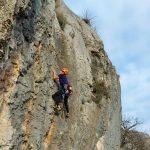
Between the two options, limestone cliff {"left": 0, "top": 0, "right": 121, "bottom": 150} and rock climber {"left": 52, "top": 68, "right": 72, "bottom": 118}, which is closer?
limestone cliff {"left": 0, "top": 0, "right": 121, "bottom": 150}

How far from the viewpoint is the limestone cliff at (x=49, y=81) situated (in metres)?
17.4

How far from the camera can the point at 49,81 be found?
21.4 m

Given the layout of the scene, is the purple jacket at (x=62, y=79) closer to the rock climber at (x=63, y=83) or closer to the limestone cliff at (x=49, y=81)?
the rock climber at (x=63, y=83)

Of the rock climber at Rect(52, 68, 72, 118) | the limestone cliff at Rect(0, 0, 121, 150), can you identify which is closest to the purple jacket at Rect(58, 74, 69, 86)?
the rock climber at Rect(52, 68, 72, 118)

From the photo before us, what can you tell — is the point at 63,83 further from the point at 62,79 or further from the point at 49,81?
the point at 49,81

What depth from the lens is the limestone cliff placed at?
683 inches

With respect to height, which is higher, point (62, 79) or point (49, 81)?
point (62, 79)

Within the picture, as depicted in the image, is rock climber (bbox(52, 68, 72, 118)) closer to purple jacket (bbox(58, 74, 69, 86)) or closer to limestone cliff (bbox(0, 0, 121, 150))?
purple jacket (bbox(58, 74, 69, 86))

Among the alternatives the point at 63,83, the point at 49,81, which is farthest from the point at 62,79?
the point at 49,81

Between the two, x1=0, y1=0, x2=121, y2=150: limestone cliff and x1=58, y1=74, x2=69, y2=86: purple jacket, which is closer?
x1=0, y1=0, x2=121, y2=150: limestone cliff

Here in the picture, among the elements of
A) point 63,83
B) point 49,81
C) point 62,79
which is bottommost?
point 49,81

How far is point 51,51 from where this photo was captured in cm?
2183

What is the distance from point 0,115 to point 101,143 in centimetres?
1183

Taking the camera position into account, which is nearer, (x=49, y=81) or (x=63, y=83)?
(x=49, y=81)
